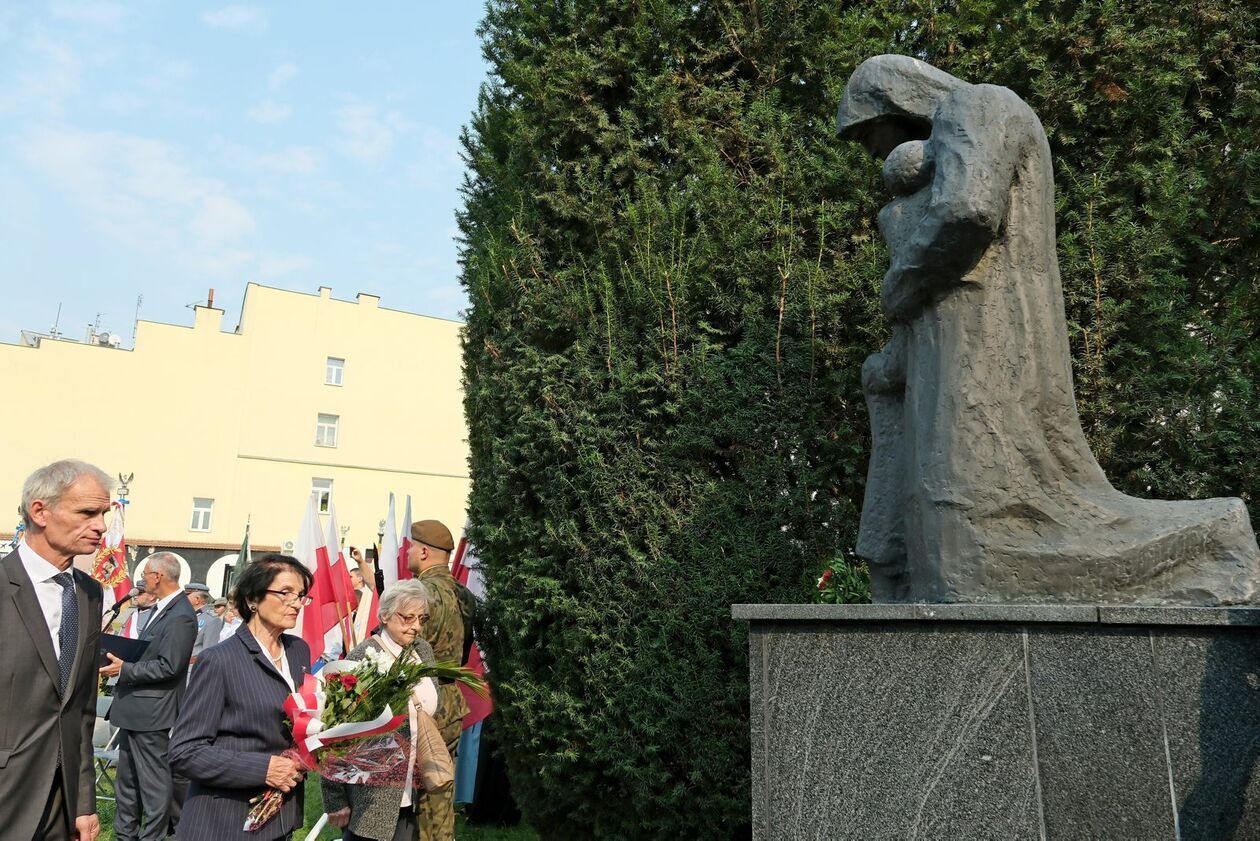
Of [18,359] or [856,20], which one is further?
[18,359]

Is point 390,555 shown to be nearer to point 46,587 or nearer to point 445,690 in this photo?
point 445,690

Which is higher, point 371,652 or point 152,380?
point 152,380

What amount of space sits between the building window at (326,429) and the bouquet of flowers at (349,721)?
116ft

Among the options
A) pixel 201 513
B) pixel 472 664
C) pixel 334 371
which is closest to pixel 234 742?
pixel 472 664

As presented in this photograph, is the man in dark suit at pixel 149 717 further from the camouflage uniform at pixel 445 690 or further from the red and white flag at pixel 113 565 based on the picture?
the red and white flag at pixel 113 565

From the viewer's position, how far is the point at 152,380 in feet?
119

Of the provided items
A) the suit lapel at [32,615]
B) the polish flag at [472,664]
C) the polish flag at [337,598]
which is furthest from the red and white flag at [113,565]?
the suit lapel at [32,615]

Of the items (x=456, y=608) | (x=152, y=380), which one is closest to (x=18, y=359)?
(x=152, y=380)

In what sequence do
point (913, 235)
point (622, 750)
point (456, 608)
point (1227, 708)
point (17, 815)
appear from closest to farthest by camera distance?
point (1227, 708), point (17, 815), point (913, 235), point (622, 750), point (456, 608)

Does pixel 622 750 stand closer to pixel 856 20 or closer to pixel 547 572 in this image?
pixel 547 572

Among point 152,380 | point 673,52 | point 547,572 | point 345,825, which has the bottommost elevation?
point 345,825

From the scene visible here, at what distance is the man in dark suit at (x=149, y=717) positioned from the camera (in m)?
7.49

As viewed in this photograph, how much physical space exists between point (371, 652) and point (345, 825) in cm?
77

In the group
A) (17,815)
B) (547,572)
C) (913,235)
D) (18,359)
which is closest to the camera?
(17,815)
